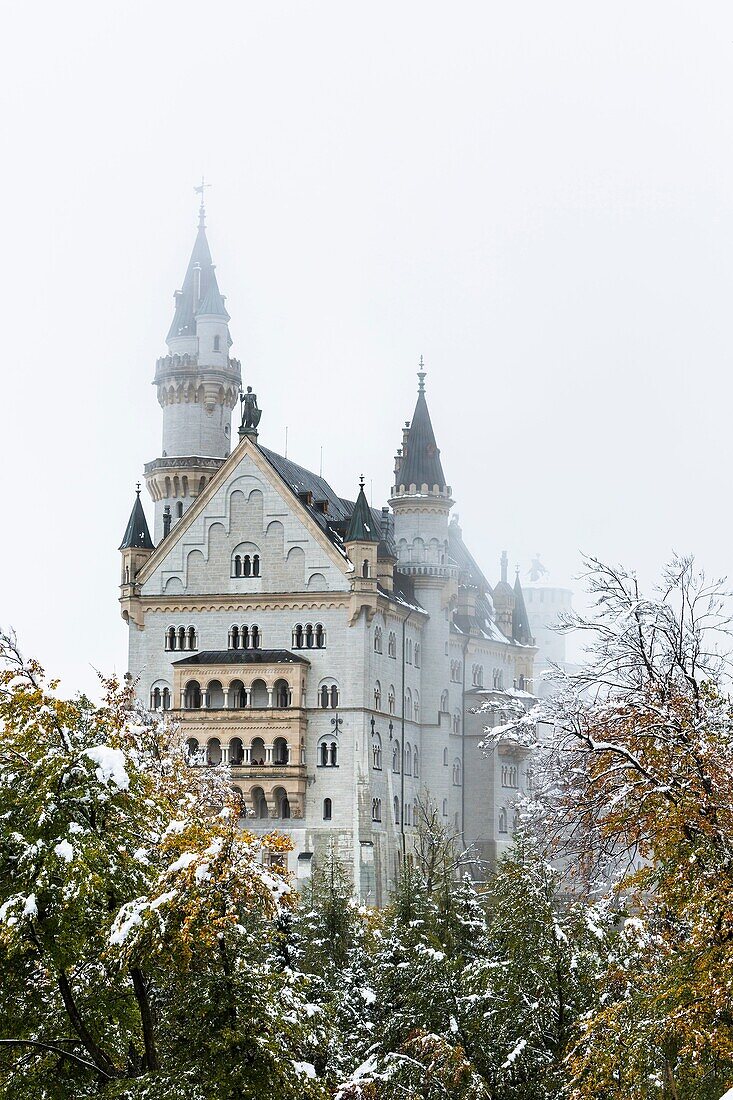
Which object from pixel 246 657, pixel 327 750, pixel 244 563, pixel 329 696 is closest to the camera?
pixel 327 750

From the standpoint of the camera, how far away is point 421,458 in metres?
106

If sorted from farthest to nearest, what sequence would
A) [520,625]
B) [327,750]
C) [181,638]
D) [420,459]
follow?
1. [520,625]
2. [420,459]
3. [181,638]
4. [327,750]

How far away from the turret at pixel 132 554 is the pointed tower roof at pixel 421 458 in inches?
643

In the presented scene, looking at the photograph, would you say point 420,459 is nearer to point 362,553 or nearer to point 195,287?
point 362,553

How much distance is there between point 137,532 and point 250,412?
10219 mm

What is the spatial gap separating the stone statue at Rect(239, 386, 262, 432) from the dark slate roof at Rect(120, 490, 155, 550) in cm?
929

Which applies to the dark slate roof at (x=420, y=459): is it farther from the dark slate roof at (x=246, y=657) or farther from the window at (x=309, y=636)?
the dark slate roof at (x=246, y=657)

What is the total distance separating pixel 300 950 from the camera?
171 ft

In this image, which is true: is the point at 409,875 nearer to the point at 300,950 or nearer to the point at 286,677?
the point at 300,950

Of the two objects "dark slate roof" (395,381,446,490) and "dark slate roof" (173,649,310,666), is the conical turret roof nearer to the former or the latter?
"dark slate roof" (395,381,446,490)

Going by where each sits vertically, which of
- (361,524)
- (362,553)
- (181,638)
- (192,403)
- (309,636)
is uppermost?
(192,403)

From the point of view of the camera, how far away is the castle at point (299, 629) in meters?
91.9

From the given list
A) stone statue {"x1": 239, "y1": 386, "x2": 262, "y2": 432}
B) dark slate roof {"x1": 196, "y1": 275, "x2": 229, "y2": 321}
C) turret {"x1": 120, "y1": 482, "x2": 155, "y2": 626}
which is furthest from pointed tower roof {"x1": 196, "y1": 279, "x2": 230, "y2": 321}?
turret {"x1": 120, "y1": 482, "x2": 155, "y2": 626}

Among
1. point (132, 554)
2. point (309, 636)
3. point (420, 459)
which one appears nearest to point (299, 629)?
point (309, 636)
